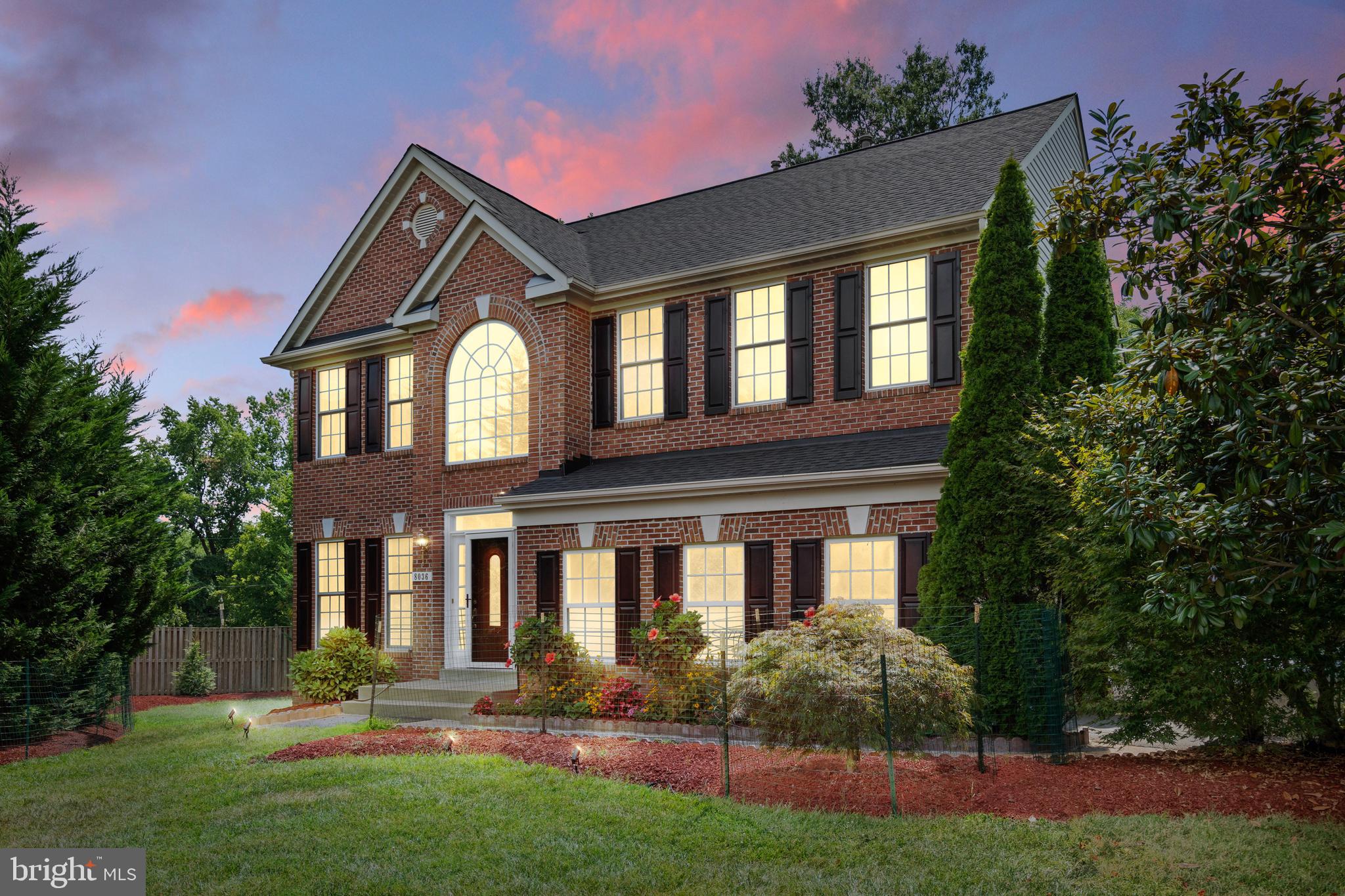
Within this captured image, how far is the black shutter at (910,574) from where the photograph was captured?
1270cm

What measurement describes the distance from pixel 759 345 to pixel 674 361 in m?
1.54

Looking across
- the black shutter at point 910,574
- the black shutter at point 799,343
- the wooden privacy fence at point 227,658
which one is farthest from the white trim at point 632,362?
the wooden privacy fence at point 227,658

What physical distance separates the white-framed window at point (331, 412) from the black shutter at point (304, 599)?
210 centimetres

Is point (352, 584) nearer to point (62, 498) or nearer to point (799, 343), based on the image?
point (62, 498)

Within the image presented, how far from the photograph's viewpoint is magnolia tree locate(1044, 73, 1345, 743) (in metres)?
5.06

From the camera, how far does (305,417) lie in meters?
20.8

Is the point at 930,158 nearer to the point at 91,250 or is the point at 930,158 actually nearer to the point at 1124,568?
the point at 1124,568

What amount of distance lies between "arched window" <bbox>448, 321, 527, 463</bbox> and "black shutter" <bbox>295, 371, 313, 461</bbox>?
14.7ft

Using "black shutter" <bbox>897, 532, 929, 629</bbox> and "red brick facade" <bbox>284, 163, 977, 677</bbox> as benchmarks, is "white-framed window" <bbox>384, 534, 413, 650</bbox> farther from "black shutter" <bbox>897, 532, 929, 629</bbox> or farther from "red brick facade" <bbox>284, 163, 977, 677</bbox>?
"black shutter" <bbox>897, 532, 929, 629</bbox>

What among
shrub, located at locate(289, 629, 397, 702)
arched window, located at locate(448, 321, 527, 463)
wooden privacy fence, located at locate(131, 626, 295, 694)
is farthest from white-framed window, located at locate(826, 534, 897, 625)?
wooden privacy fence, located at locate(131, 626, 295, 694)

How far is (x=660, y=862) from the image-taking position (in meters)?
6.57

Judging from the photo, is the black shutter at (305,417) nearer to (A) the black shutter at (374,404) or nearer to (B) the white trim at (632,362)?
(A) the black shutter at (374,404)

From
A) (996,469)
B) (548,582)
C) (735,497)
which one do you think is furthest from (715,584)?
(996,469)

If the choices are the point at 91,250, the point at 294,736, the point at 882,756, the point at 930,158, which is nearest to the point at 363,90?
the point at 91,250
